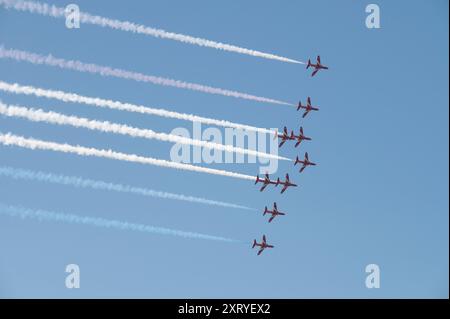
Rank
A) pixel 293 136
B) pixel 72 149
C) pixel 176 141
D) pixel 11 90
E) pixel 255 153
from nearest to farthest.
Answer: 1. pixel 11 90
2. pixel 72 149
3. pixel 176 141
4. pixel 255 153
5. pixel 293 136

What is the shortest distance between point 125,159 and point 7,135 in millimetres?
13231

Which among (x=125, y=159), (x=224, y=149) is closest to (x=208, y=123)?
(x=224, y=149)

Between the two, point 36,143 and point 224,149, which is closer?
point 36,143

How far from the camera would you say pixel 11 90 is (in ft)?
259

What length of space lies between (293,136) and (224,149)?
1877cm

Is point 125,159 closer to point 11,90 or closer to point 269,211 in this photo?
point 11,90

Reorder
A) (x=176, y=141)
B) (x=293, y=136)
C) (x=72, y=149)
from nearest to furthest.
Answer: (x=72, y=149) < (x=176, y=141) < (x=293, y=136)

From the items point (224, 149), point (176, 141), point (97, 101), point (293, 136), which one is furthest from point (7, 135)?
point (293, 136)

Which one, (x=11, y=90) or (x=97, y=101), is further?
(x=97, y=101)

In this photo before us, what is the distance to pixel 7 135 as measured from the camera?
7938 cm

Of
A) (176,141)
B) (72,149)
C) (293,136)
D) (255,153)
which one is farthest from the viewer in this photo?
(293,136)
